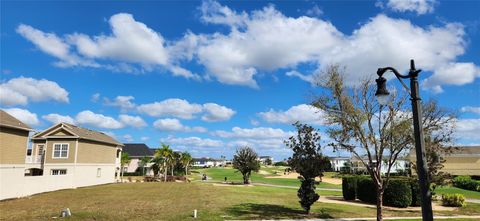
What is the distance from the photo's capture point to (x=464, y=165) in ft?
240

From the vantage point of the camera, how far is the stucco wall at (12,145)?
94.0ft

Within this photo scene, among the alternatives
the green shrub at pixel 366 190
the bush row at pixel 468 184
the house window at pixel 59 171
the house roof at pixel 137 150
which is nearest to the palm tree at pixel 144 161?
the house roof at pixel 137 150

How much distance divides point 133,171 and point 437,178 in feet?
228

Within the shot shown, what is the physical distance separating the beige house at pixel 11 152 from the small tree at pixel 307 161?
21.9 meters

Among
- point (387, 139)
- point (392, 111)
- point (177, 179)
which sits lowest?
point (177, 179)

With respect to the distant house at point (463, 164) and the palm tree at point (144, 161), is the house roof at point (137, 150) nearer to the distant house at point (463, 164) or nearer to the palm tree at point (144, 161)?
the palm tree at point (144, 161)

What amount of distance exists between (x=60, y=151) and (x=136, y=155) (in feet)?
143

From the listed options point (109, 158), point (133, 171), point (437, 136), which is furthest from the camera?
point (133, 171)

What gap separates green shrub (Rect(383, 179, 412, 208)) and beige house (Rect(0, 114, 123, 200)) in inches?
1122

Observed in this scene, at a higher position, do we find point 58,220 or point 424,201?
point 424,201

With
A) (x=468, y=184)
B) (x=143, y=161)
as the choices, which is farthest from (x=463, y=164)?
(x=143, y=161)

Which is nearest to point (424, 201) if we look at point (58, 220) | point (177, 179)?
point (58, 220)

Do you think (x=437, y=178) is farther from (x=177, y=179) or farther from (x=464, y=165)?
(x=464, y=165)

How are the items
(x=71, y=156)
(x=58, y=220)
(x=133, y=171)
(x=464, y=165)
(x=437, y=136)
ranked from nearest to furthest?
1. (x=58, y=220)
2. (x=437, y=136)
3. (x=71, y=156)
4. (x=464, y=165)
5. (x=133, y=171)
